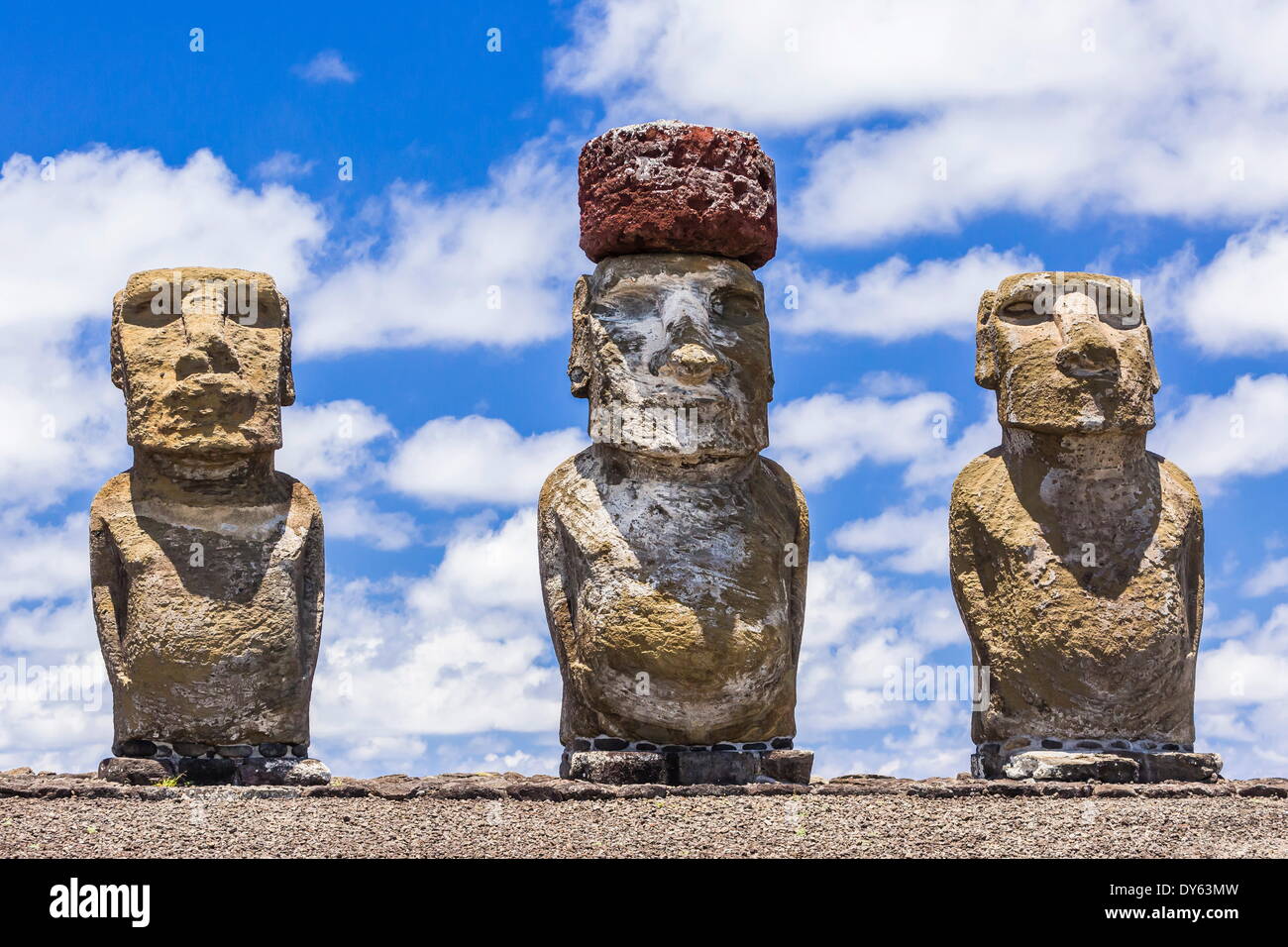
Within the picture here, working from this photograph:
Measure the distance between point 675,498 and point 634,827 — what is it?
252 cm

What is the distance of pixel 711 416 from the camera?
12.9 m

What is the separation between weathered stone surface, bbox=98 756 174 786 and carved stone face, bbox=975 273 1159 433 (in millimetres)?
5406

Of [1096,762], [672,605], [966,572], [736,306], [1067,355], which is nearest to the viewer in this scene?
[672,605]

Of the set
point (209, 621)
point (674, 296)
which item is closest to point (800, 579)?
point (674, 296)

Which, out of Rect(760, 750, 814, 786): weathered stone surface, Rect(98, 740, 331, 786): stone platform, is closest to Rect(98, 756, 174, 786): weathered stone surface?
Rect(98, 740, 331, 786): stone platform

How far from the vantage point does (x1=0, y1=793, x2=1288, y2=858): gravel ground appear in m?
10.6

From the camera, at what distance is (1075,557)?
13.5m

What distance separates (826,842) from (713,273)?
3.83 m

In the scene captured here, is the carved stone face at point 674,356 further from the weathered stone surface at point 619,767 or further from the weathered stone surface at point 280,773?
the weathered stone surface at point 280,773

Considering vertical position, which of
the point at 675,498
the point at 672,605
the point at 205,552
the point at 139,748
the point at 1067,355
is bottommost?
the point at 139,748

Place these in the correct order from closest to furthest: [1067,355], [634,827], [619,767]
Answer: [634,827] → [619,767] → [1067,355]

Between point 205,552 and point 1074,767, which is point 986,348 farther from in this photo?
point 205,552
